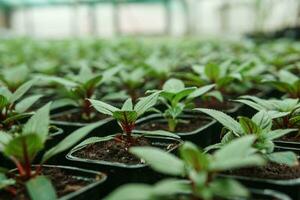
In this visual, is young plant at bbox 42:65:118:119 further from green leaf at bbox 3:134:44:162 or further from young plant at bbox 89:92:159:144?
green leaf at bbox 3:134:44:162

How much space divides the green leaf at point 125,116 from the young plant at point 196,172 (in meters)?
0.39

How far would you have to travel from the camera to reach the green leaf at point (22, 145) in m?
0.98

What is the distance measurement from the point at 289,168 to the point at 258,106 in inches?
10.8

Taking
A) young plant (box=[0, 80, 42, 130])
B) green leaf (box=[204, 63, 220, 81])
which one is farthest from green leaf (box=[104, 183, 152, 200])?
green leaf (box=[204, 63, 220, 81])

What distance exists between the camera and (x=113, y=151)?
1.36 metres

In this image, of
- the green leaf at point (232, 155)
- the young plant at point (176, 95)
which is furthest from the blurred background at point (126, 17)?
the green leaf at point (232, 155)

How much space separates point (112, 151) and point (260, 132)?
18.4 inches

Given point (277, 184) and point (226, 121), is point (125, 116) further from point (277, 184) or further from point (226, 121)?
point (277, 184)

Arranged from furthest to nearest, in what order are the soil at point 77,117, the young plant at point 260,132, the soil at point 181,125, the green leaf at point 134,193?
the soil at point 77,117 → the soil at point 181,125 → the young plant at point 260,132 → the green leaf at point 134,193

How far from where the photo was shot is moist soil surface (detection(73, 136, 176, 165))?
4.26 ft

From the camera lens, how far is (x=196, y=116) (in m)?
1.90

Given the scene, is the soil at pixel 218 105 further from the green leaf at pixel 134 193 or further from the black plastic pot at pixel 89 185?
the green leaf at pixel 134 193

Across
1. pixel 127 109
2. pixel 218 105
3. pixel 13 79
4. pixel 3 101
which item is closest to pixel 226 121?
pixel 127 109

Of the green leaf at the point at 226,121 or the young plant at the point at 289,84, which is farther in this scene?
the young plant at the point at 289,84
